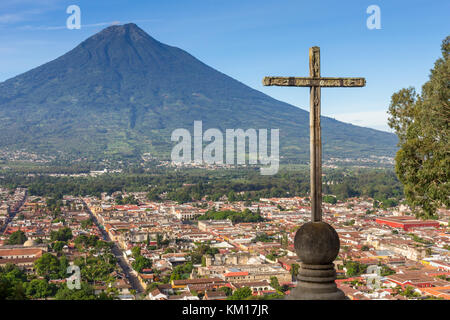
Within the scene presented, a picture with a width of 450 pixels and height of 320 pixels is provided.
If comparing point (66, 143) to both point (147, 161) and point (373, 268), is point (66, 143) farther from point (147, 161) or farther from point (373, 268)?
point (373, 268)

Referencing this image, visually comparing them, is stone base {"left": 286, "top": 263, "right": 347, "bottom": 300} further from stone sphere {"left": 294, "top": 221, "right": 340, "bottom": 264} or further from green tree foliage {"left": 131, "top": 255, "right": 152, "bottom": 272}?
green tree foliage {"left": 131, "top": 255, "right": 152, "bottom": 272}

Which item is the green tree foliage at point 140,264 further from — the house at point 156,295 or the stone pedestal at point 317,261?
the stone pedestal at point 317,261

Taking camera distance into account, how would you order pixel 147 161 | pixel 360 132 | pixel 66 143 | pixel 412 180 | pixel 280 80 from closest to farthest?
pixel 280 80 < pixel 412 180 < pixel 147 161 < pixel 66 143 < pixel 360 132

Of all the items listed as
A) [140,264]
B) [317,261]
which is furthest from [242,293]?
[317,261]

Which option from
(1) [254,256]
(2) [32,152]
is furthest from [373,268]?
(2) [32,152]

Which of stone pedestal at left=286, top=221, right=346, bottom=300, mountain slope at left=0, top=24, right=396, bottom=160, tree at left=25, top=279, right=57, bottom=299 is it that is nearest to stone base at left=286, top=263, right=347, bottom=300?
stone pedestal at left=286, top=221, right=346, bottom=300

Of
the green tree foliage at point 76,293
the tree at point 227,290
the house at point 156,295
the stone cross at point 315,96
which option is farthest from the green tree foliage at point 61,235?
the stone cross at point 315,96

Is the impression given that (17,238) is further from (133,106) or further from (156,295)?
(133,106)
